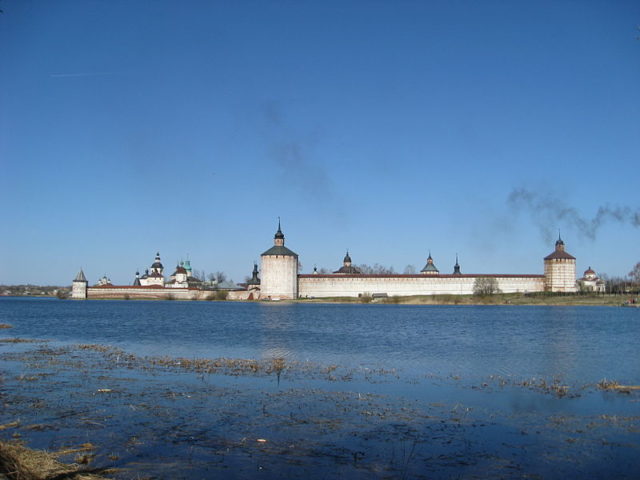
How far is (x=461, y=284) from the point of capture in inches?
3807

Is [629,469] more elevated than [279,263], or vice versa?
[279,263]

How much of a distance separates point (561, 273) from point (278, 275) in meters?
44.0

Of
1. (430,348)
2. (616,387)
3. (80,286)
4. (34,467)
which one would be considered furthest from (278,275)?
(34,467)

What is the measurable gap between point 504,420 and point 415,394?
262 cm

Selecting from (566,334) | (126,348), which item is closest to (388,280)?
(566,334)

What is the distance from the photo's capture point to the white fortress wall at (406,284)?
95750 mm

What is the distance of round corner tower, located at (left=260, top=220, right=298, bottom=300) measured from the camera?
309ft

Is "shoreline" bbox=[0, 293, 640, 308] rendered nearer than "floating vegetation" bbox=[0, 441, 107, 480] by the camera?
No

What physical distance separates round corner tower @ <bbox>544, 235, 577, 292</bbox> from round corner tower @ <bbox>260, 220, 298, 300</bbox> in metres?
39.7

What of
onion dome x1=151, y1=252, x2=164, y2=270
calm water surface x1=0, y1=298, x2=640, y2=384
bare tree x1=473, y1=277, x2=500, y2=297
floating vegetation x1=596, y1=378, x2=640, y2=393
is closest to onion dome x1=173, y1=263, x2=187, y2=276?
onion dome x1=151, y1=252, x2=164, y2=270

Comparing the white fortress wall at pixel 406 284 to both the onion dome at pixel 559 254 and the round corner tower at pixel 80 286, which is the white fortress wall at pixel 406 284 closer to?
the onion dome at pixel 559 254

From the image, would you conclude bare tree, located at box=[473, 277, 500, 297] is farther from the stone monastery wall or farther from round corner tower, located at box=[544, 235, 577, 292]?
the stone monastery wall

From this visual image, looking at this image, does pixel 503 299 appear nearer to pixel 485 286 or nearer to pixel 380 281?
pixel 485 286

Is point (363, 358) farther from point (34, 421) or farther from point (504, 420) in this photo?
point (34, 421)
